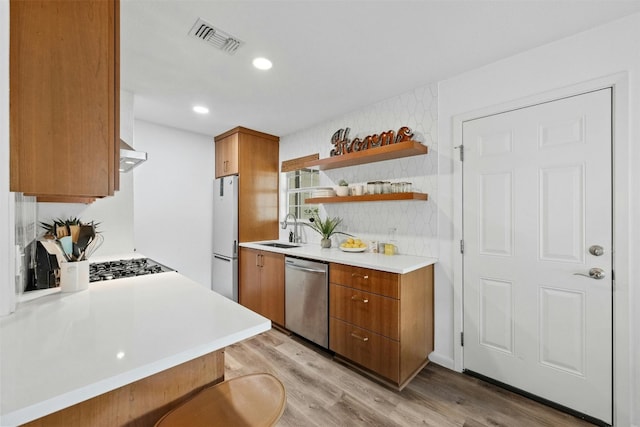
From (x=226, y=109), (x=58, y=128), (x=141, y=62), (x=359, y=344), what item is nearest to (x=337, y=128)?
(x=226, y=109)

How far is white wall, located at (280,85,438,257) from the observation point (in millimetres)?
2506

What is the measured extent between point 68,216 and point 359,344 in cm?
274

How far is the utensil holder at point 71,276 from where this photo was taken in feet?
4.51

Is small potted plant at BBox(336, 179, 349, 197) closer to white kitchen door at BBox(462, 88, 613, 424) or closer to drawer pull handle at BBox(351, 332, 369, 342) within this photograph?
white kitchen door at BBox(462, 88, 613, 424)

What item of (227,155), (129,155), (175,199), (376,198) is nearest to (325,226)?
(376,198)

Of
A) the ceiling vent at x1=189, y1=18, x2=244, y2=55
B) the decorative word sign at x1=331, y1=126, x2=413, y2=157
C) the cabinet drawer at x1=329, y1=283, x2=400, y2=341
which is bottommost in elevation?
the cabinet drawer at x1=329, y1=283, x2=400, y2=341

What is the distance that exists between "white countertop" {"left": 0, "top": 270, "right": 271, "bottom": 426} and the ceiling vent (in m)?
1.61

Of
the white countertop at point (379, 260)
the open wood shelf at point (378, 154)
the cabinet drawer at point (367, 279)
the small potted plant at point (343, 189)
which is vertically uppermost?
the open wood shelf at point (378, 154)

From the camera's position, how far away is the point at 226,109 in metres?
3.08

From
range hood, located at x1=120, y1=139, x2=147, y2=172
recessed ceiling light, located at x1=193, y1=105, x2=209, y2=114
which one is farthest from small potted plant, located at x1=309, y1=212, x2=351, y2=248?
range hood, located at x1=120, y1=139, x2=147, y2=172

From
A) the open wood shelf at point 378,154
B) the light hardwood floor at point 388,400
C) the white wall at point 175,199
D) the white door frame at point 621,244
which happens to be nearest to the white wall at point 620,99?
the white door frame at point 621,244

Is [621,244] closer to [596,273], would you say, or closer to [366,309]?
[596,273]

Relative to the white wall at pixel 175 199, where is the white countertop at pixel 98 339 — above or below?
below

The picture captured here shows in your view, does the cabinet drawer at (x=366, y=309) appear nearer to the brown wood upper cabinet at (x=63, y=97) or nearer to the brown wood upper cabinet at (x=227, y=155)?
the brown wood upper cabinet at (x=63, y=97)
